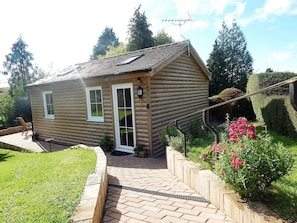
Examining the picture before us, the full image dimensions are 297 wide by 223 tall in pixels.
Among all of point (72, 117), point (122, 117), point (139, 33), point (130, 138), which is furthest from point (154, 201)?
point (139, 33)

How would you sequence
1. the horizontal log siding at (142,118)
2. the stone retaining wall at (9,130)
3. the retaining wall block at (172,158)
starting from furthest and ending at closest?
1. the stone retaining wall at (9,130)
2. the horizontal log siding at (142,118)
3. the retaining wall block at (172,158)

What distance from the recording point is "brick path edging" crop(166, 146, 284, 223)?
220cm

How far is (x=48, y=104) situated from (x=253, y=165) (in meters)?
10.8

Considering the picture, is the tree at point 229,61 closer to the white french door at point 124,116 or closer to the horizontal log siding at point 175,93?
the horizontal log siding at point 175,93

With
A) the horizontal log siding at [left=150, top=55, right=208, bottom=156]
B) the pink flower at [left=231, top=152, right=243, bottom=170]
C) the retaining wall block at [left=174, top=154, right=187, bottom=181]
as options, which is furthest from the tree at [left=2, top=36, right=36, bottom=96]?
the pink flower at [left=231, top=152, right=243, bottom=170]

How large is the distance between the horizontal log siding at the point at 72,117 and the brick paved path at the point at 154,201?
3518 mm

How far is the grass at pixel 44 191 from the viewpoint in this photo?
A: 8.27 feet

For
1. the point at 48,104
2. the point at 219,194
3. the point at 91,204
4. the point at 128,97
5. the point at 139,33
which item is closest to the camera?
the point at 91,204

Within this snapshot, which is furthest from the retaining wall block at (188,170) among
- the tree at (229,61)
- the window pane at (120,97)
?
the tree at (229,61)

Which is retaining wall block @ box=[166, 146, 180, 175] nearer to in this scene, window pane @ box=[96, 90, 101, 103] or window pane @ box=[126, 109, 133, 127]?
window pane @ box=[126, 109, 133, 127]

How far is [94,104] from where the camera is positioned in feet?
28.7

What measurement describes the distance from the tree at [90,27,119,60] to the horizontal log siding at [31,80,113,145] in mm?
28686

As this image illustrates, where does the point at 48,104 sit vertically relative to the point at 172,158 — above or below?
above

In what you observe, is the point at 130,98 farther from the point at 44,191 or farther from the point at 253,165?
the point at 253,165
